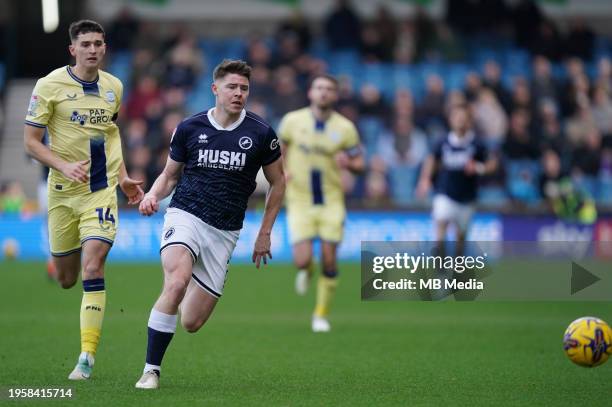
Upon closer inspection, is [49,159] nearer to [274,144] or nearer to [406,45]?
[274,144]

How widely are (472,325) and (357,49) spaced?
16420 mm

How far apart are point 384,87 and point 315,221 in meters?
15.2

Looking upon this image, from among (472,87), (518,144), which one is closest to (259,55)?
(472,87)

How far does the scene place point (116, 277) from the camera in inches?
813

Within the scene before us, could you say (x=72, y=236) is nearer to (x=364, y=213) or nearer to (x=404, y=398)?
(x=404, y=398)

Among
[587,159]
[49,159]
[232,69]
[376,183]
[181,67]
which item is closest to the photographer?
[232,69]

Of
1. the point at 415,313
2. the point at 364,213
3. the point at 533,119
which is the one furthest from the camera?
the point at 533,119

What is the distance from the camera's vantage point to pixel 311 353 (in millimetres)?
11734

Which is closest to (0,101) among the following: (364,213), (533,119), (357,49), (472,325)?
(357,49)

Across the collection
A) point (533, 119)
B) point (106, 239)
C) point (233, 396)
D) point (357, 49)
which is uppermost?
point (357, 49)

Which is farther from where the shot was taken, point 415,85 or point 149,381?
point 415,85

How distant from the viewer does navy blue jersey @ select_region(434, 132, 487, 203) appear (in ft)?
61.3

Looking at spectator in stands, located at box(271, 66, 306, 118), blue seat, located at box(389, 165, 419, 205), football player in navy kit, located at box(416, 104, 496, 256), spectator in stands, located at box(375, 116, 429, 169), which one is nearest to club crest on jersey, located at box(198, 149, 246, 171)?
football player in navy kit, located at box(416, 104, 496, 256)

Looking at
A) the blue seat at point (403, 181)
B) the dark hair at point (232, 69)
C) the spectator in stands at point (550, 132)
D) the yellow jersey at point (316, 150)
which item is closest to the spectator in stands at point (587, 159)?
the spectator in stands at point (550, 132)
